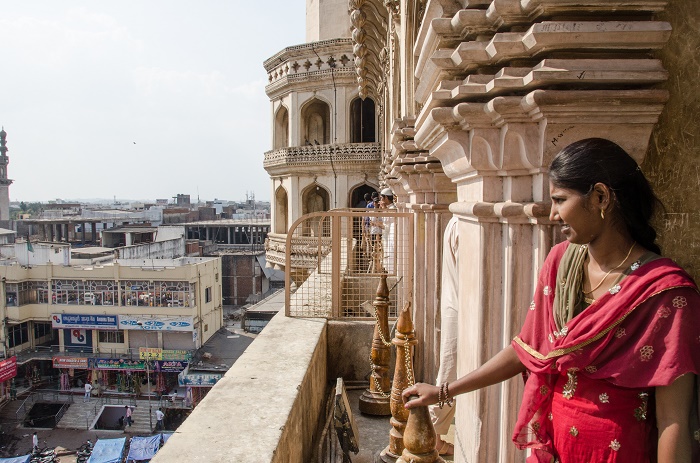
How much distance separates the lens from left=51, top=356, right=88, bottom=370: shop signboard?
97.9 feet

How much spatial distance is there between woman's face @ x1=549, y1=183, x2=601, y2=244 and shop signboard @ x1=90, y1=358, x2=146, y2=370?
31478mm

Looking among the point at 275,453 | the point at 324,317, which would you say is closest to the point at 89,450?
the point at 324,317

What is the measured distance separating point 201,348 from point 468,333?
100ft

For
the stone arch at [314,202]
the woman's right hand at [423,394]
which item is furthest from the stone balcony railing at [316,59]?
the woman's right hand at [423,394]

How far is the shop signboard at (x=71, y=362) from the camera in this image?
29.8m

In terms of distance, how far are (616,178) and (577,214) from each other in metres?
0.13

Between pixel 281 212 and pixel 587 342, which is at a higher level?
pixel 281 212

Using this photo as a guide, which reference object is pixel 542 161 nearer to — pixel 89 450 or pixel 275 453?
pixel 275 453

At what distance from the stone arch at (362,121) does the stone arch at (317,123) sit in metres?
1.21

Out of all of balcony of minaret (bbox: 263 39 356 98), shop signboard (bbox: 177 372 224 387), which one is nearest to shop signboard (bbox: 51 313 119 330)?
shop signboard (bbox: 177 372 224 387)

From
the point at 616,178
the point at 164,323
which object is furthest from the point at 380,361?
the point at 164,323

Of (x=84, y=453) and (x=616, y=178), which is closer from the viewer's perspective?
(x=616, y=178)

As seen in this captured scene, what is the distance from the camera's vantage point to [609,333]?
53.4 inches

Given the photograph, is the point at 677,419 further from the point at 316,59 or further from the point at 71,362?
the point at 71,362
